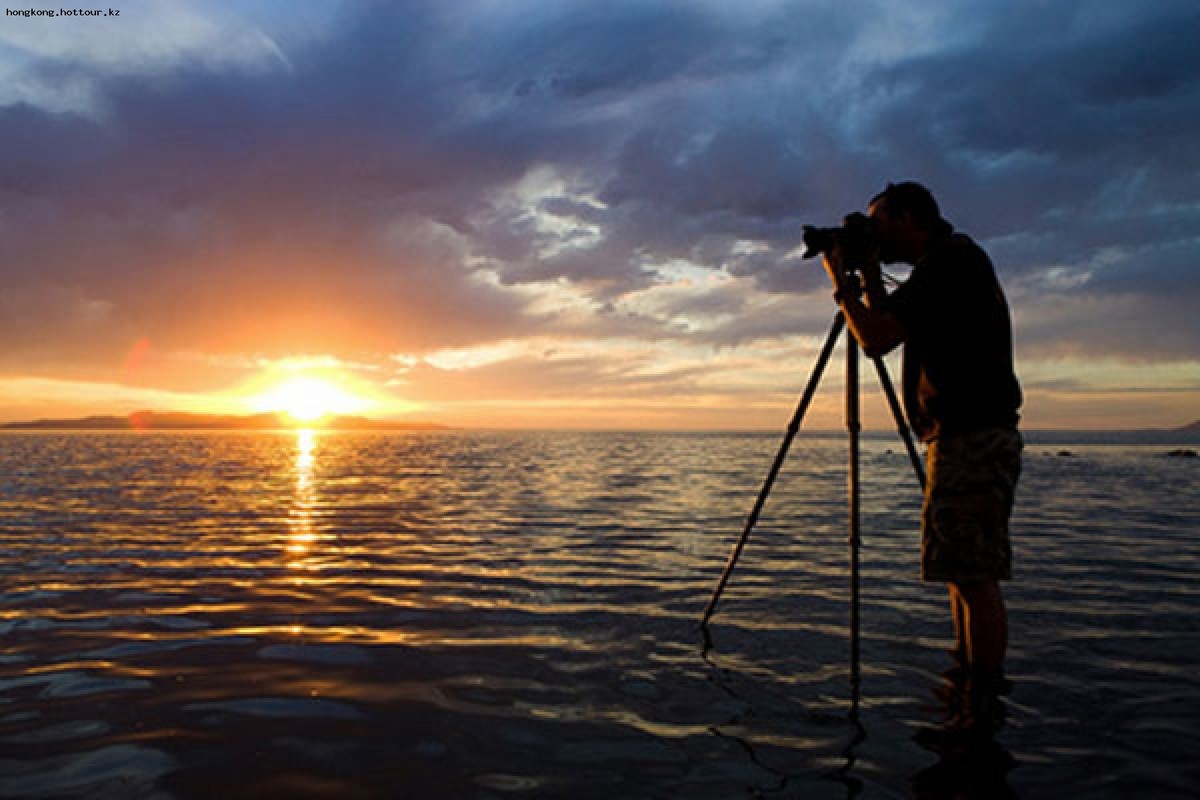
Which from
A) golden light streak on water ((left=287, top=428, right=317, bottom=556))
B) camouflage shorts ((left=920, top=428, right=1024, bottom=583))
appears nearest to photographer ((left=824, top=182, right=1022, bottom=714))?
camouflage shorts ((left=920, top=428, right=1024, bottom=583))

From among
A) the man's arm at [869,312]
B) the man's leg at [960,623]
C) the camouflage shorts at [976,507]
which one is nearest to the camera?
the camouflage shorts at [976,507]

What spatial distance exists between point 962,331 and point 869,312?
0.54 metres

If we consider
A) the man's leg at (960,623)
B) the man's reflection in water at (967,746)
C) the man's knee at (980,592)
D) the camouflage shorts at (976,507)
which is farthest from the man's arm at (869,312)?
the man's reflection in water at (967,746)

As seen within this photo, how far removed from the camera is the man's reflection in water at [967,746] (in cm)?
313

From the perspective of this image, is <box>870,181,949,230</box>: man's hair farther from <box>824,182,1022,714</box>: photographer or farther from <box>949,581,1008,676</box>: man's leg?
<box>949,581,1008,676</box>: man's leg

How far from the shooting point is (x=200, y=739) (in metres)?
3.61

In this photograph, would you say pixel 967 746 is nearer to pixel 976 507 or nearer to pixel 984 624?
pixel 984 624

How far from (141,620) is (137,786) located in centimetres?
346

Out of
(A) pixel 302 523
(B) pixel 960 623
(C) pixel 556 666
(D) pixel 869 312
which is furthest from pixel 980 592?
(A) pixel 302 523

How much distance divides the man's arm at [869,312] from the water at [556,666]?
2182mm

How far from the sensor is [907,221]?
4418mm

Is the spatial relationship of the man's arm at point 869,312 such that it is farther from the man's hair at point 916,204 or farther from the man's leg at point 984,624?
the man's leg at point 984,624

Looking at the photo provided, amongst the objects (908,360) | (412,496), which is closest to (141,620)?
(908,360)

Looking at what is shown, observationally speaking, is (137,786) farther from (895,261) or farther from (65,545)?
(65,545)
